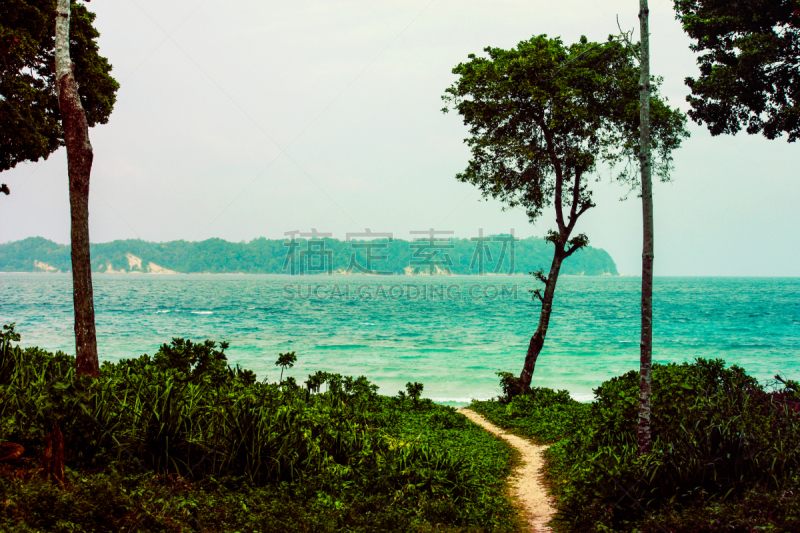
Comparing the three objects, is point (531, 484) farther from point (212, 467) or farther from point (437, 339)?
point (437, 339)

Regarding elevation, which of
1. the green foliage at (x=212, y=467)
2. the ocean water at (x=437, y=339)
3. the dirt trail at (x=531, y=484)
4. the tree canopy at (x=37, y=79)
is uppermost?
the tree canopy at (x=37, y=79)

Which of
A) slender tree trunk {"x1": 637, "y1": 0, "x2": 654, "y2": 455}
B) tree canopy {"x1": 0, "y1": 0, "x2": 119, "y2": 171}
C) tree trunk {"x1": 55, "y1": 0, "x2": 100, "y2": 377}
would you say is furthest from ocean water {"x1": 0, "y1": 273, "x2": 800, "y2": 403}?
slender tree trunk {"x1": 637, "y1": 0, "x2": 654, "y2": 455}

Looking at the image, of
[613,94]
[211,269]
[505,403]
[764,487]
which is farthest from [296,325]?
[211,269]

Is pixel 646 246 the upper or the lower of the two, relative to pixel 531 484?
upper

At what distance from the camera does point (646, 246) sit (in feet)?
17.4

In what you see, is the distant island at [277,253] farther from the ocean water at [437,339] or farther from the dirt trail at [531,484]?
the dirt trail at [531,484]

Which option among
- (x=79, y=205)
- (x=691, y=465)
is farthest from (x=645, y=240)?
(x=79, y=205)

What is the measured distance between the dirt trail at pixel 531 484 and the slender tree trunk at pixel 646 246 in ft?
4.43

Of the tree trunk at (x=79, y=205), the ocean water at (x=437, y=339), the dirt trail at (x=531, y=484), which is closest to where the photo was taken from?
the dirt trail at (x=531, y=484)

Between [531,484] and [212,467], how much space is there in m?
4.25

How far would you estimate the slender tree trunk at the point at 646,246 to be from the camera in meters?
5.21

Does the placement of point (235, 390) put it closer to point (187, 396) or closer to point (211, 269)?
point (187, 396)

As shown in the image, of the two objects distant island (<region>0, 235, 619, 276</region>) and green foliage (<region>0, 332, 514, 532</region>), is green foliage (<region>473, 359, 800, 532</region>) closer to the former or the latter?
green foliage (<region>0, 332, 514, 532</region>)

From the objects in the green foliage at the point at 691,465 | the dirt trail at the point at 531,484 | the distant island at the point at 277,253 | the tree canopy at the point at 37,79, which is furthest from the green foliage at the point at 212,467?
the distant island at the point at 277,253
